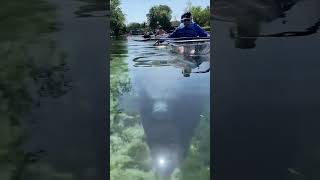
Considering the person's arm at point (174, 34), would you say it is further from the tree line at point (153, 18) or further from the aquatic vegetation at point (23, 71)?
the aquatic vegetation at point (23, 71)

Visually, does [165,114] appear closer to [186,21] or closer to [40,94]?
[186,21]

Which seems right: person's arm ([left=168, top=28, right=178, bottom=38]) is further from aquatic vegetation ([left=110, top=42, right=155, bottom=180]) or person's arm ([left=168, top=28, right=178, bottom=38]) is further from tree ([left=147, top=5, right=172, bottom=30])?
aquatic vegetation ([left=110, top=42, right=155, bottom=180])

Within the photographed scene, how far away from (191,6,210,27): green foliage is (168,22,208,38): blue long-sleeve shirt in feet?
0.17

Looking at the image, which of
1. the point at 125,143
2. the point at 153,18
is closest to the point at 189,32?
the point at 153,18

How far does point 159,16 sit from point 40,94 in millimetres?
1565

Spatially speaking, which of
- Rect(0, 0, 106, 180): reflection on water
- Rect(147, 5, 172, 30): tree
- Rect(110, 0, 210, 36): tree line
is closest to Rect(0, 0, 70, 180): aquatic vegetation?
Rect(0, 0, 106, 180): reflection on water

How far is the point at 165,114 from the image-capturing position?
153 inches

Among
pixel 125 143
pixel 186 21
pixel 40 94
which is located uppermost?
pixel 186 21

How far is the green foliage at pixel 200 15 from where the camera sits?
3771 millimetres

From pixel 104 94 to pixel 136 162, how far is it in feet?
2.50

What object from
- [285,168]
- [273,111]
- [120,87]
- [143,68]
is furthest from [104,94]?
[285,168]

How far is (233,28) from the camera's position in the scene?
3400 millimetres

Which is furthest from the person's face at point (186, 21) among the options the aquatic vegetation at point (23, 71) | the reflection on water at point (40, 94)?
the aquatic vegetation at point (23, 71)

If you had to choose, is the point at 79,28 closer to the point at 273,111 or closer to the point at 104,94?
the point at 104,94
